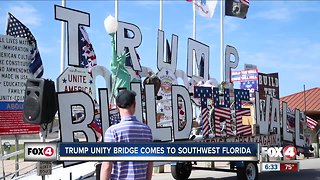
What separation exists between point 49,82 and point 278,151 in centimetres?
397

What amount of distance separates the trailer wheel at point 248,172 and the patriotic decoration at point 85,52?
4406 mm

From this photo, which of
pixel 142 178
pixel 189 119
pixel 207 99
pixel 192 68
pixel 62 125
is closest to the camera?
pixel 142 178

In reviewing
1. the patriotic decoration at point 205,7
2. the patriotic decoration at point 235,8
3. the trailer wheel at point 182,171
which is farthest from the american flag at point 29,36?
the patriotic decoration at point 235,8

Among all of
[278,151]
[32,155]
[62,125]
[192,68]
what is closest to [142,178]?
[32,155]

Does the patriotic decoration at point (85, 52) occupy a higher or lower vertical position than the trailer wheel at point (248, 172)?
higher

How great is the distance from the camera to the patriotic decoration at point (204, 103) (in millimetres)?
13234

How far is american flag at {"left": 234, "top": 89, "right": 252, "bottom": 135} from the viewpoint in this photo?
559 inches

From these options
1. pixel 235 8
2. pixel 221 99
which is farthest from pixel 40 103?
pixel 235 8

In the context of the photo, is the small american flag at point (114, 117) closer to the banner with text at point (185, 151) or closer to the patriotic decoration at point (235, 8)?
the banner with text at point (185, 151)

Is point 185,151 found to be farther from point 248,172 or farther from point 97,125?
point 248,172

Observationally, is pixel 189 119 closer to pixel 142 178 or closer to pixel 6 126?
pixel 6 126

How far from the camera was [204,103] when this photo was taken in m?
13.8

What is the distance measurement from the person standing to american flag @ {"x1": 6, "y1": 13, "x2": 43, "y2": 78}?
7525 mm

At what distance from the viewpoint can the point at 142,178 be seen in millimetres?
5043
